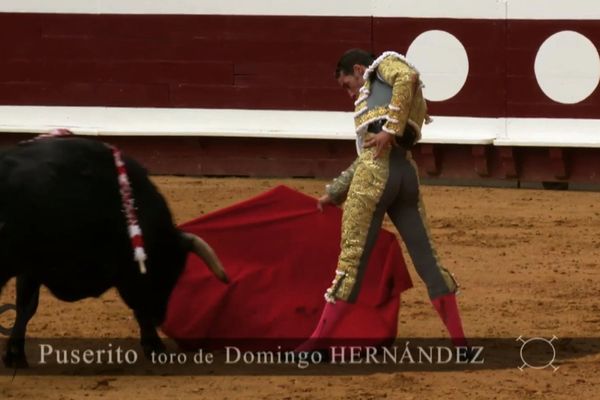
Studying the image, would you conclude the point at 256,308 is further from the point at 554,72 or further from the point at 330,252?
the point at 554,72

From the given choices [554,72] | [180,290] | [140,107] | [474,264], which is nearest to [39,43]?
[140,107]

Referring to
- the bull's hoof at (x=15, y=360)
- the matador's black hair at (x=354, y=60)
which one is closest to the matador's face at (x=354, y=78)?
the matador's black hair at (x=354, y=60)

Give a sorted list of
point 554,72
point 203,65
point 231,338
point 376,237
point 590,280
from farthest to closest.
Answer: point 203,65, point 554,72, point 590,280, point 231,338, point 376,237

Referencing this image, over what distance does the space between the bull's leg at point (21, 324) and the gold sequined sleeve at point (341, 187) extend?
1056 mm

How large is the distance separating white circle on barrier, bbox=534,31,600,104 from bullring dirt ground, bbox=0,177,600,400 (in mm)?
612

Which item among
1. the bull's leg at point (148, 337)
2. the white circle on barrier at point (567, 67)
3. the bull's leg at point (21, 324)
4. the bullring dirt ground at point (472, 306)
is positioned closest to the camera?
the bullring dirt ground at point (472, 306)

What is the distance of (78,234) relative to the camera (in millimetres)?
5359

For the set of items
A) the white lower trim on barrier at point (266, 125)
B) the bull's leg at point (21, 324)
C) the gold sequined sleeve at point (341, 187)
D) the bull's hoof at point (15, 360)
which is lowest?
the white lower trim on barrier at point (266, 125)

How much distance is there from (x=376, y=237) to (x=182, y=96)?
17.8ft

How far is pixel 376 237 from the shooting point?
5.54m

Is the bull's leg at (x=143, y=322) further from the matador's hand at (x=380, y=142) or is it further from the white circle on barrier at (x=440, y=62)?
the white circle on barrier at (x=440, y=62)

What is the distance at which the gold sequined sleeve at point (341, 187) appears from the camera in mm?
5660

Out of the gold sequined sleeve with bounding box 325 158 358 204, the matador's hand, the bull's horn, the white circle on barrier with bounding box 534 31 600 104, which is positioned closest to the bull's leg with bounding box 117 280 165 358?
the bull's horn

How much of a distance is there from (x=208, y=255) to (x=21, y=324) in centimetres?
68
